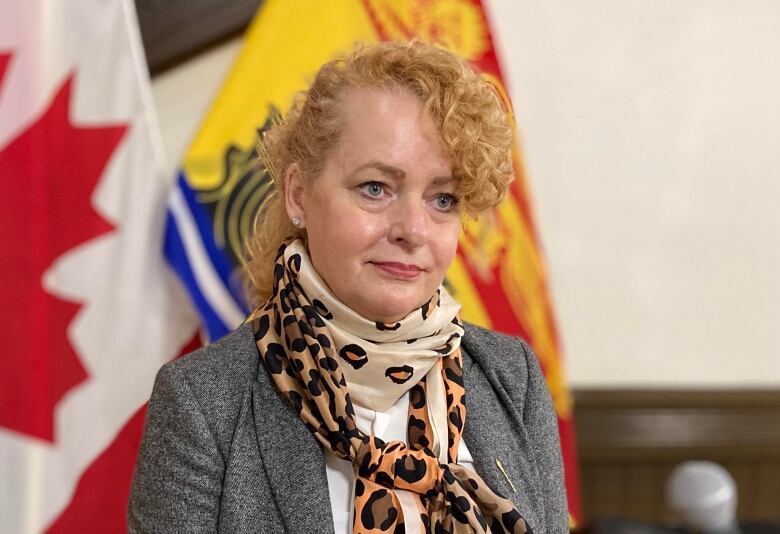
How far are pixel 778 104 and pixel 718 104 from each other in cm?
21

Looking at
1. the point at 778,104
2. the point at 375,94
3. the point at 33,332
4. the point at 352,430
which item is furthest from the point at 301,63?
the point at 778,104

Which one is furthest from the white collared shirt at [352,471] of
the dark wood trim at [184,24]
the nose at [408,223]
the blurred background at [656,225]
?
the blurred background at [656,225]

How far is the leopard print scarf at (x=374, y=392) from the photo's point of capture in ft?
4.25

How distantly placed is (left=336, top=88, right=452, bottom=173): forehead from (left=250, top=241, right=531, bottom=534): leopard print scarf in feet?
0.58

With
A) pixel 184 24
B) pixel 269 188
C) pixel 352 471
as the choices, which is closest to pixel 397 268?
pixel 352 471

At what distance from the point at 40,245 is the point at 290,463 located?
0.89m

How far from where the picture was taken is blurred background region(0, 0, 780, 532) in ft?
9.66

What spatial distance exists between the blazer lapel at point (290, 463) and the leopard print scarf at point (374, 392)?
19mm

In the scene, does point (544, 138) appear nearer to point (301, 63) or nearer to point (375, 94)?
point (301, 63)

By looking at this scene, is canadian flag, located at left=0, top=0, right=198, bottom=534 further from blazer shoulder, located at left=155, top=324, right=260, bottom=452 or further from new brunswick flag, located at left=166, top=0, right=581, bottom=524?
blazer shoulder, located at left=155, top=324, right=260, bottom=452

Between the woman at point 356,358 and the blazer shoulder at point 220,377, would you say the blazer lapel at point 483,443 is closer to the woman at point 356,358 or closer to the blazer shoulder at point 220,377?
the woman at point 356,358

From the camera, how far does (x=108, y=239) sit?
205 centimetres

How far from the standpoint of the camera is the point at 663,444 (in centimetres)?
306

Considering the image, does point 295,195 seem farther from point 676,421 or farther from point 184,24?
point 676,421
